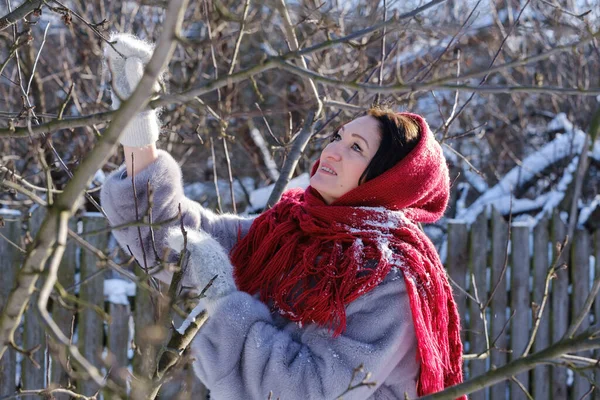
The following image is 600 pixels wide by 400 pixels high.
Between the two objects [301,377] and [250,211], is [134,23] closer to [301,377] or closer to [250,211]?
[250,211]

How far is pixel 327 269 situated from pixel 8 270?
2.21 meters

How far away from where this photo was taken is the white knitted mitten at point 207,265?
6.67 feet

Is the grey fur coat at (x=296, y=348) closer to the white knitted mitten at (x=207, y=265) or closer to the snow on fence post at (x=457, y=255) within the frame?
the white knitted mitten at (x=207, y=265)

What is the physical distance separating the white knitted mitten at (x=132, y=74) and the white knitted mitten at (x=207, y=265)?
29 cm

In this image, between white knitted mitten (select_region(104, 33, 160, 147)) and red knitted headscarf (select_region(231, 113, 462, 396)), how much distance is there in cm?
51

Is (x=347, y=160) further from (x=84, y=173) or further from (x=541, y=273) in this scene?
(x=541, y=273)

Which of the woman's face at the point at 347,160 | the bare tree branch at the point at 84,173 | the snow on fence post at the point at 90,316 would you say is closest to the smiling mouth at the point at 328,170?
the woman's face at the point at 347,160

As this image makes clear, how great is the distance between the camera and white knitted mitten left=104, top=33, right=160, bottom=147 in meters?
2.04

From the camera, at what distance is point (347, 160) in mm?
2295

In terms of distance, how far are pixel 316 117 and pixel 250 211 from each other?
164 cm

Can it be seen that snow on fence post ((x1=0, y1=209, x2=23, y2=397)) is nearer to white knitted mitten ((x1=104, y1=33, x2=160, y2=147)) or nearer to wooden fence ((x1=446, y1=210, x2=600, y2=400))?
white knitted mitten ((x1=104, y1=33, x2=160, y2=147))

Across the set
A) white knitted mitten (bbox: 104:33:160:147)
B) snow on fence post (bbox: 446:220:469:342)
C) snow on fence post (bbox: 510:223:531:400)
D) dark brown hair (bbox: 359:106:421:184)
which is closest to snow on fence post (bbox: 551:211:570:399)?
snow on fence post (bbox: 510:223:531:400)

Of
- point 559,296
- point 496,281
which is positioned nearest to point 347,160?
point 496,281

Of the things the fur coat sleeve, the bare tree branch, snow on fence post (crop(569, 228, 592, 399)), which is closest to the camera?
the bare tree branch
